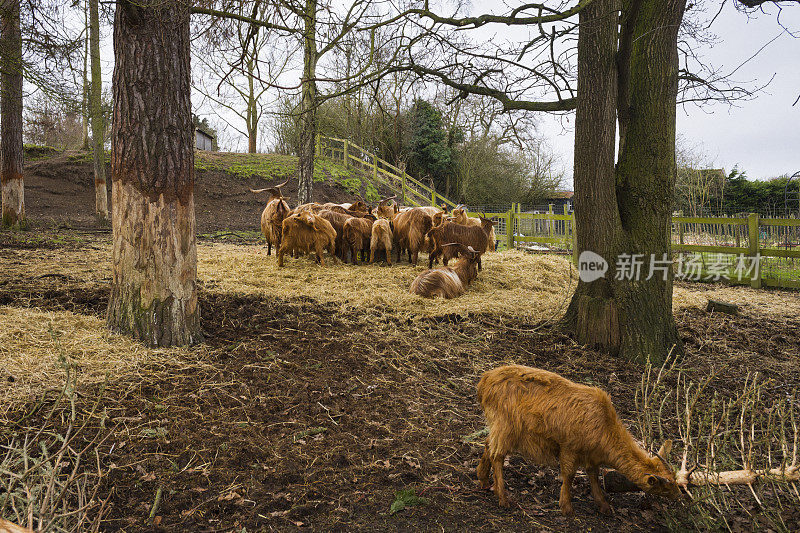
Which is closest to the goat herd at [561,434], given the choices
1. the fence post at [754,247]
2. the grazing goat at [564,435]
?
the grazing goat at [564,435]

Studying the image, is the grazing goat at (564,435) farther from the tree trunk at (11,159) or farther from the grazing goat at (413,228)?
the tree trunk at (11,159)

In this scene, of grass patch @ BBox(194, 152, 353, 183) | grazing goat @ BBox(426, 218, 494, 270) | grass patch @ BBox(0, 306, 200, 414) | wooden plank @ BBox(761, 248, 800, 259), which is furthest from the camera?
grass patch @ BBox(194, 152, 353, 183)

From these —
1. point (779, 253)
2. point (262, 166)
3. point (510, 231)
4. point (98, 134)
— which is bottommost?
point (779, 253)

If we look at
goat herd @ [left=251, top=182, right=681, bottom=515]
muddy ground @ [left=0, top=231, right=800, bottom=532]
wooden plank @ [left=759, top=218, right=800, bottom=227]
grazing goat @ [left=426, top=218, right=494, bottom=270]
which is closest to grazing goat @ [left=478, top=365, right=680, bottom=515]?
goat herd @ [left=251, top=182, right=681, bottom=515]

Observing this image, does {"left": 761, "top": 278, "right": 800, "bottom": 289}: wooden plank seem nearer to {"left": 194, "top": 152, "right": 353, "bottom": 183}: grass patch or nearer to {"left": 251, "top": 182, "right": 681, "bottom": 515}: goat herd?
{"left": 251, "top": 182, "right": 681, "bottom": 515}: goat herd

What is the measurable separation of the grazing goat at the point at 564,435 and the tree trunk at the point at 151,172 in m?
3.26

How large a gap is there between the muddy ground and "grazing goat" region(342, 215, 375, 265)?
3.50m

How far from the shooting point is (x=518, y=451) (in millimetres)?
2902

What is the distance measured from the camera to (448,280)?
26.0 feet

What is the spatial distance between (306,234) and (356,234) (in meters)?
1.05

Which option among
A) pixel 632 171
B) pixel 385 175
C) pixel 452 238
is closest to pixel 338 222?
Result: pixel 452 238

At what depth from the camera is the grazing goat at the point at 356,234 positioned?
983 cm

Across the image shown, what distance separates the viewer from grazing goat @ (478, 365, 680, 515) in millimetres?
2668

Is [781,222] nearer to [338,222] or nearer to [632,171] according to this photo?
[632,171]
